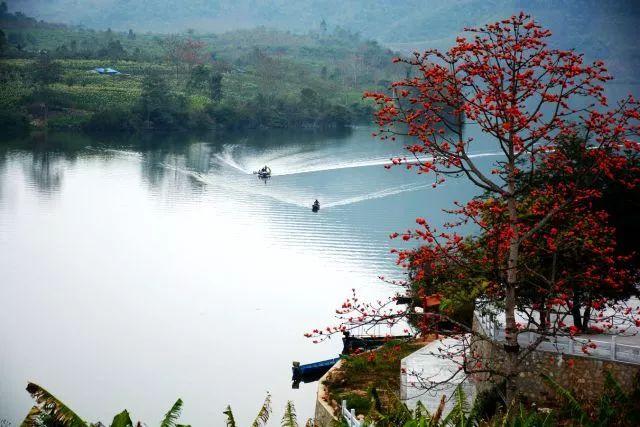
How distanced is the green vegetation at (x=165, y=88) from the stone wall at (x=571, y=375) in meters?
73.6

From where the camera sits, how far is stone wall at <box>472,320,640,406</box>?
617 inches

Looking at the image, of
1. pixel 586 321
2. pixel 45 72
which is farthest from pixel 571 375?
pixel 45 72

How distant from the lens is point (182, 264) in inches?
1673

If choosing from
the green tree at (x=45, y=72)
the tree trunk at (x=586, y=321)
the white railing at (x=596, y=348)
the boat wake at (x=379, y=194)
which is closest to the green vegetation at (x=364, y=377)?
the white railing at (x=596, y=348)

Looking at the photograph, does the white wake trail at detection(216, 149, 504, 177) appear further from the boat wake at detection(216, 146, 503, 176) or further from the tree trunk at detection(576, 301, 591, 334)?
the tree trunk at detection(576, 301, 591, 334)

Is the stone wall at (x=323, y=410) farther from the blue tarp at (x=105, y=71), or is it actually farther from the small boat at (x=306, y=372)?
the blue tarp at (x=105, y=71)

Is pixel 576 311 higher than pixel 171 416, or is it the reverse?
pixel 576 311

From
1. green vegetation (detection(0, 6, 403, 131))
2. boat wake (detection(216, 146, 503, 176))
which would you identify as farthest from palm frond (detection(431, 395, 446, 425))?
green vegetation (detection(0, 6, 403, 131))

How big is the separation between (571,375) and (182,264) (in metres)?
28.7

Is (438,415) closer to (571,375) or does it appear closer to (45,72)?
(571,375)

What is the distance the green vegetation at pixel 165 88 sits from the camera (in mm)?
88188

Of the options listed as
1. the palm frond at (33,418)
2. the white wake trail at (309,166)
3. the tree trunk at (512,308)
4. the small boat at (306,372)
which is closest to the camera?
the palm frond at (33,418)

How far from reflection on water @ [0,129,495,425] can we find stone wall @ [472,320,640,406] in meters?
10.2

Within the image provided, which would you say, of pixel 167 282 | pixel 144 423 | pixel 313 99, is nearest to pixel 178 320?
pixel 167 282
